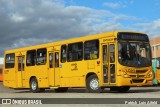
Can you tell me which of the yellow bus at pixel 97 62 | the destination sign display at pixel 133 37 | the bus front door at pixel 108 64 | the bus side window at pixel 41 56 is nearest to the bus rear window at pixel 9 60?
the yellow bus at pixel 97 62

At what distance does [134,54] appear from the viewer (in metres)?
21.6

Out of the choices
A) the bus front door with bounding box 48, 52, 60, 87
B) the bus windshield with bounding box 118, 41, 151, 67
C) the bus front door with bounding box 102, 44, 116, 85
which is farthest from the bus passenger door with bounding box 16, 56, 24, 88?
the bus windshield with bounding box 118, 41, 151, 67

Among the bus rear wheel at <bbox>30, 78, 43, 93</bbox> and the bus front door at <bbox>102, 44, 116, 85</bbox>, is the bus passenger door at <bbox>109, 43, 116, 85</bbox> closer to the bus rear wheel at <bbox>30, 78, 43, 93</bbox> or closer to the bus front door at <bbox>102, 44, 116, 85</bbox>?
the bus front door at <bbox>102, 44, 116, 85</bbox>

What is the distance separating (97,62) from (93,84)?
1.25 metres

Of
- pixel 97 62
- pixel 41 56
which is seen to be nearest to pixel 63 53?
pixel 41 56

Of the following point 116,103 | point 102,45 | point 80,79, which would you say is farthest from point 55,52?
point 116,103

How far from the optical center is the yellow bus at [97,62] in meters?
21.4

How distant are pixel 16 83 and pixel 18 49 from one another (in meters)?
2.30

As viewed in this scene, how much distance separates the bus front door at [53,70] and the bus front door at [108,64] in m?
4.43

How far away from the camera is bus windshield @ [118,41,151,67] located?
21.3 meters

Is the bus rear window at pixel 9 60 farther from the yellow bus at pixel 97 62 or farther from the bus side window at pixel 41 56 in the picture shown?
the bus side window at pixel 41 56

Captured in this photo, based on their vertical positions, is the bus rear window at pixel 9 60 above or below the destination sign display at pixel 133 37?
A: below

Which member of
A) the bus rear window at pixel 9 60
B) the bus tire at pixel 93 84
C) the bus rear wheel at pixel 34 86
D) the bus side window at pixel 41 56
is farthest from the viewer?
the bus rear window at pixel 9 60

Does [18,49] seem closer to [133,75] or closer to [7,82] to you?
[7,82]
